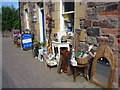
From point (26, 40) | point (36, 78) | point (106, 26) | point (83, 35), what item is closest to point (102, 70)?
point (106, 26)

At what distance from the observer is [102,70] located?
11.5 ft

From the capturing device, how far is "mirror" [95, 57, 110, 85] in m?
3.38

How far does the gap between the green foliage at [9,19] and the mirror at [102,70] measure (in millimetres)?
14700

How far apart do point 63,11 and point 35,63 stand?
7.54ft

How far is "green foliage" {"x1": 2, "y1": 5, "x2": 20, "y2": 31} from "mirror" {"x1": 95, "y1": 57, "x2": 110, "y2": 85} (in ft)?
48.2

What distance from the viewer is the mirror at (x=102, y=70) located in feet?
11.1

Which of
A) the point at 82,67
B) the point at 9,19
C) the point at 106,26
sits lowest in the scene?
the point at 82,67

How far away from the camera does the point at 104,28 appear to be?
364 centimetres

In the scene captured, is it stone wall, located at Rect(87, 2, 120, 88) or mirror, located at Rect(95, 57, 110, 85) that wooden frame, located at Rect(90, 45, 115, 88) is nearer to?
mirror, located at Rect(95, 57, 110, 85)

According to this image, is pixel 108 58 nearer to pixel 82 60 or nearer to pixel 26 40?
pixel 82 60

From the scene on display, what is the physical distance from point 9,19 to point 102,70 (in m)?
15.7

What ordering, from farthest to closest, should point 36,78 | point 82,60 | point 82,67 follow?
1. point 36,78
2. point 82,67
3. point 82,60

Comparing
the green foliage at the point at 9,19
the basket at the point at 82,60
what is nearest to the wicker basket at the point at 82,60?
the basket at the point at 82,60

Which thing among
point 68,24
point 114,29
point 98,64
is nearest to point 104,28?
point 114,29
